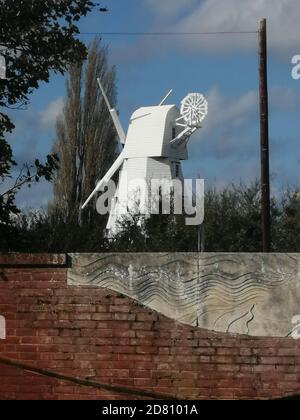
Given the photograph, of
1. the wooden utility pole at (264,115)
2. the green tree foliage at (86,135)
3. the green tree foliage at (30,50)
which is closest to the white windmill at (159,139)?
the green tree foliage at (86,135)

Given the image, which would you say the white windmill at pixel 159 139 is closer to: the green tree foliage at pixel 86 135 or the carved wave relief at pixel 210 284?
the green tree foliage at pixel 86 135

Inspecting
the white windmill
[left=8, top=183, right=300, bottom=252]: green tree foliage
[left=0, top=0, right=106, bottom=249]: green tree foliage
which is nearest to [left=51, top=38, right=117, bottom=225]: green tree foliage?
the white windmill

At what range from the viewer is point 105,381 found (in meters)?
9.11

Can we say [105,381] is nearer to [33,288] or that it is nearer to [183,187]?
[33,288]

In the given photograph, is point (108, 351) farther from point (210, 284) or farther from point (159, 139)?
point (159, 139)

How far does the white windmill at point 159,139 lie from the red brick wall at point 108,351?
27.7 meters

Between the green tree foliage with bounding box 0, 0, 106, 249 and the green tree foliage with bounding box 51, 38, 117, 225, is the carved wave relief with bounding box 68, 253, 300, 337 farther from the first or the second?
the green tree foliage with bounding box 51, 38, 117, 225

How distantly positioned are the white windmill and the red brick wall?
27671 mm

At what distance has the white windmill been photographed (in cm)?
3769

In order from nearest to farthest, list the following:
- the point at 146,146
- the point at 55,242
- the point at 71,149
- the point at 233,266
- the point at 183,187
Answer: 1. the point at 233,266
2. the point at 55,242
3. the point at 183,187
4. the point at 146,146
5. the point at 71,149

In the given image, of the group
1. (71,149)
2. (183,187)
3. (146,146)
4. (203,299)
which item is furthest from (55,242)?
(71,149)

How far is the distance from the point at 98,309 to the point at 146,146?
95.8ft

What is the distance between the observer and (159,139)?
3791 centimetres

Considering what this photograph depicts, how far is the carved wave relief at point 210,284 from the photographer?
8.94 metres
